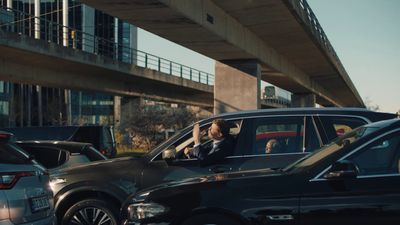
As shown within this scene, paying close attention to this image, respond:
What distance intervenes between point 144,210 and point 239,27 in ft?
67.7

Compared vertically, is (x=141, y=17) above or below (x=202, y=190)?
above

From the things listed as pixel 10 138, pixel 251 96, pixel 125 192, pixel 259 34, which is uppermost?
pixel 259 34

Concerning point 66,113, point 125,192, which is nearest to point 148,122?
Answer: point 66,113

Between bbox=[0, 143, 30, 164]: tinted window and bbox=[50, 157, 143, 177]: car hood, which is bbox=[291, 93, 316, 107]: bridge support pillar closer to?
bbox=[50, 157, 143, 177]: car hood

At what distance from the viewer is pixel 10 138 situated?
235 inches

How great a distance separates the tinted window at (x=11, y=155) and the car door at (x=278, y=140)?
2.49 metres

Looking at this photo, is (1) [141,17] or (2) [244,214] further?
(1) [141,17]

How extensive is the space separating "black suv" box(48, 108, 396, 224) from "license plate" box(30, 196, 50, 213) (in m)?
1.33

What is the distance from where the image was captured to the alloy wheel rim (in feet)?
24.5

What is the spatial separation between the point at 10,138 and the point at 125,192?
1.74m

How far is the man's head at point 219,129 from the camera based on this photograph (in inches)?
283

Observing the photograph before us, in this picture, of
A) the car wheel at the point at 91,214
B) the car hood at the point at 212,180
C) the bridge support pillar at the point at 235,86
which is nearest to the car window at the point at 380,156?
the car hood at the point at 212,180

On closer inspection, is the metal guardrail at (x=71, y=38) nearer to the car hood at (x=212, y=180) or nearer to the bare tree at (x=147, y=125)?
the bare tree at (x=147, y=125)

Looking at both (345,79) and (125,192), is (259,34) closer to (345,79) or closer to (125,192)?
(125,192)
